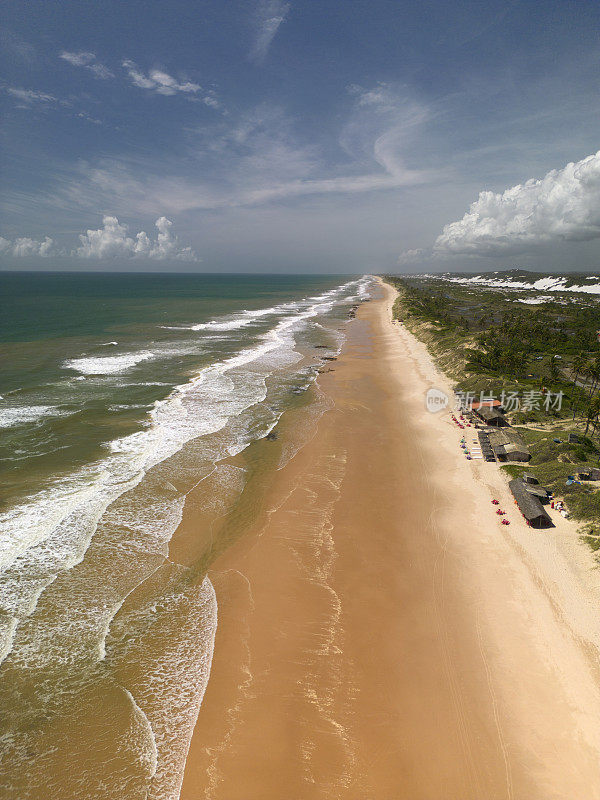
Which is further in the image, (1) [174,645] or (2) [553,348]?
(2) [553,348]

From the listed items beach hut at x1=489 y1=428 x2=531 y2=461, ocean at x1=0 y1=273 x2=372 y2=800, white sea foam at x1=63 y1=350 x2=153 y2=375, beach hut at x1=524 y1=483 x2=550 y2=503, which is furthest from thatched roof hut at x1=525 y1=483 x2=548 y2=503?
white sea foam at x1=63 y1=350 x2=153 y2=375

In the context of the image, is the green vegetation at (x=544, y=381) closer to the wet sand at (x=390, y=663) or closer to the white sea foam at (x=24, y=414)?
the wet sand at (x=390, y=663)

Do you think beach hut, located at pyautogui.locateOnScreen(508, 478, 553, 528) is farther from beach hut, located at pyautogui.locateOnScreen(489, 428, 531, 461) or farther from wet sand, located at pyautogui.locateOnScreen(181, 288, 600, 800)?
beach hut, located at pyautogui.locateOnScreen(489, 428, 531, 461)

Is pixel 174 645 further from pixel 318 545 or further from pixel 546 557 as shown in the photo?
pixel 546 557

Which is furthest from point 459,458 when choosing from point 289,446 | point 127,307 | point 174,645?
point 127,307

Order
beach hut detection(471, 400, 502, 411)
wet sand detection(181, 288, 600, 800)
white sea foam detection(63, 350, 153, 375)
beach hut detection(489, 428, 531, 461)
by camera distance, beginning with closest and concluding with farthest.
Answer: wet sand detection(181, 288, 600, 800) → beach hut detection(489, 428, 531, 461) → beach hut detection(471, 400, 502, 411) → white sea foam detection(63, 350, 153, 375)

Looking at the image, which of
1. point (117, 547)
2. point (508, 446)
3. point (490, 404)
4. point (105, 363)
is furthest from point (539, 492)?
point (105, 363)
